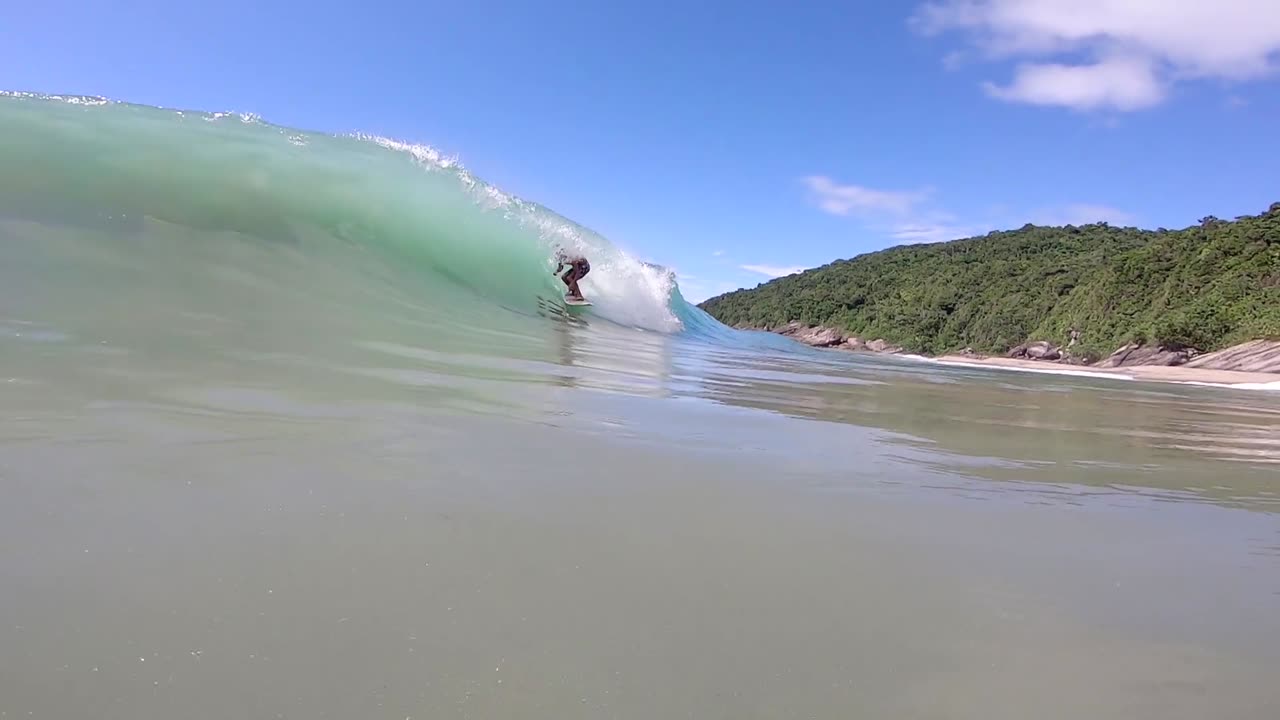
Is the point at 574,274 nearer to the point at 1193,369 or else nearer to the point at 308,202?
the point at 308,202

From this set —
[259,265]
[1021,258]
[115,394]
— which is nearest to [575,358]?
[259,265]

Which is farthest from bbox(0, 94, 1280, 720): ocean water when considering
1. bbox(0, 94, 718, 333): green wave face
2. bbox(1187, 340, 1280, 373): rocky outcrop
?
bbox(1187, 340, 1280, 373): rocky outcrop

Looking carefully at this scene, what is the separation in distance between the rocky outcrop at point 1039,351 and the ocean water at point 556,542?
138ft

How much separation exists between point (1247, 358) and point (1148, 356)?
7.16 m

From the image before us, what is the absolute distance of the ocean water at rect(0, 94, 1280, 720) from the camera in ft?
3.59

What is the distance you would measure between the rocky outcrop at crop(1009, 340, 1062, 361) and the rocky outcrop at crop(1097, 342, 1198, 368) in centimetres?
647

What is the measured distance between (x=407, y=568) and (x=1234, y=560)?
201 cm

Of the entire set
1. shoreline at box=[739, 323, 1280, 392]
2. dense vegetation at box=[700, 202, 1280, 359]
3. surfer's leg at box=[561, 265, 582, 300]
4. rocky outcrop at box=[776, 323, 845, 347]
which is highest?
dense vegetation at box=[700, 202, 1280, 359]

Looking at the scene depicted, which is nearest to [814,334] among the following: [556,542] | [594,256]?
[594,256]

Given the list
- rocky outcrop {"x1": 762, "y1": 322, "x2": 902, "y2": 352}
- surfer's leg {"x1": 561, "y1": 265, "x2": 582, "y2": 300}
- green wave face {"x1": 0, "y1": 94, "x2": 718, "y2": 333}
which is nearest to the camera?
green wave face {"x1": 0, "y1": 94, "x2": 718, "y2": 333}

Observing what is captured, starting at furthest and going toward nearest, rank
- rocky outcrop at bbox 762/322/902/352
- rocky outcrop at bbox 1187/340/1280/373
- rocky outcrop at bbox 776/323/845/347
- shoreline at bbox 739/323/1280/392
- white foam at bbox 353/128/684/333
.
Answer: rocky outcrop at bbox 776/323/845/347, rocky outcrop at bbox 762/322/902/352, rocky outcrop at bbox 1187/340/1280/373, shoreline at bbox 739/323/1280/392, white foam at bbox 353/128/684/333

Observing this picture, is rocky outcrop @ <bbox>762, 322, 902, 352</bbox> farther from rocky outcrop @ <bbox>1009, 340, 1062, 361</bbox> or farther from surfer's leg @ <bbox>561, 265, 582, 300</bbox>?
surfer's leg @ <bbox>561, 265, 582, 300</bbox>

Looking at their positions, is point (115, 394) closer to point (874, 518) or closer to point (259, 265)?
point (874, 518)

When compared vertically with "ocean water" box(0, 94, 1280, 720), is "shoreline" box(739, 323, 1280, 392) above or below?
above
